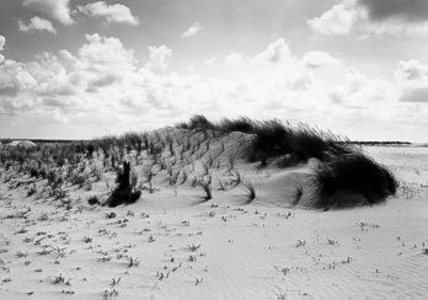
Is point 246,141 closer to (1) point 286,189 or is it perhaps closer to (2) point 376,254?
(1) point 286,189

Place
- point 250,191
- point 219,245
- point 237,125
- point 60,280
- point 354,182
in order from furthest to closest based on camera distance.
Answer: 1. point 237,125
2. point 250,191
3. point 354,182
4. point 219,245
5. point 60,280

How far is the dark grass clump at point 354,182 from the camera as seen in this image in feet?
28.6

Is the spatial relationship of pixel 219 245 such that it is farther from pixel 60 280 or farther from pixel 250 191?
pixel 250 191

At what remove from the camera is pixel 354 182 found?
9008 millimetres

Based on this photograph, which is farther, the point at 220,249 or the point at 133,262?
the point at 220,249

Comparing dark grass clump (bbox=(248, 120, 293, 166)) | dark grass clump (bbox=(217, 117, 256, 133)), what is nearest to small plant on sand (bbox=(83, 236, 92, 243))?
dark grass clump (bbox=(248, 120, 293, 166))

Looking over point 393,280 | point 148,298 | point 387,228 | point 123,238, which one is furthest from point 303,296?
point 123,238

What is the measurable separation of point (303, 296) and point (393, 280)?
1.13 m

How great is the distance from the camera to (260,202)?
9.38m

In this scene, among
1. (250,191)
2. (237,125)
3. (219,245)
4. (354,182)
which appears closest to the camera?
(219,245)

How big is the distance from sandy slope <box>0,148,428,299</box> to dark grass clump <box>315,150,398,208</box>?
330 millimetres

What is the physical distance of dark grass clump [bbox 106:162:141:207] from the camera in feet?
32.4

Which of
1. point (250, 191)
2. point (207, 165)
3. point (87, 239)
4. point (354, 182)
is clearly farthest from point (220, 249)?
point (207, 165)

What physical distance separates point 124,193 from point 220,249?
13.7 ft
